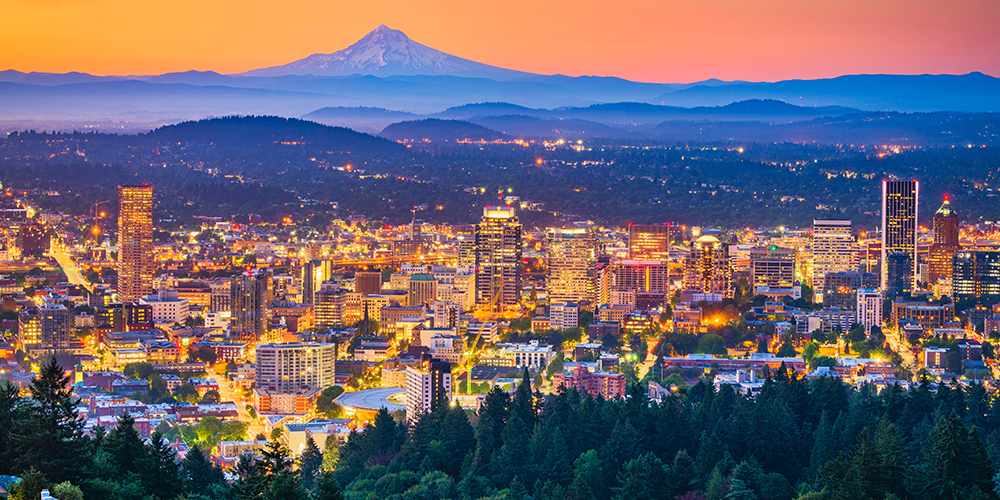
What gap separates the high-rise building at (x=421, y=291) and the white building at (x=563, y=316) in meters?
3.89

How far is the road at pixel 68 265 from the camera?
3944 cm


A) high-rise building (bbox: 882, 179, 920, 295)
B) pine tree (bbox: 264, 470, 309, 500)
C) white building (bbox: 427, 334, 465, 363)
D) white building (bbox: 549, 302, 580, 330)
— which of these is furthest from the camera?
high-rise building (bbox: 882, 179, 920, 295)

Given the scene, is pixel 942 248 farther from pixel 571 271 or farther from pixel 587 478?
pixel 587 478

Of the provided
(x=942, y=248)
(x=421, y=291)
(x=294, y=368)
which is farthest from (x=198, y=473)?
(x=942, y=248)

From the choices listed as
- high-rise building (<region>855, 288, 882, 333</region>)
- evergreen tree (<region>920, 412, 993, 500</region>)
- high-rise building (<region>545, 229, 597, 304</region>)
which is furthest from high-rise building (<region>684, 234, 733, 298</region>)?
evergreen tree (<region>920, 412, 993, 500</region>)

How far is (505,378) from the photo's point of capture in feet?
82.2

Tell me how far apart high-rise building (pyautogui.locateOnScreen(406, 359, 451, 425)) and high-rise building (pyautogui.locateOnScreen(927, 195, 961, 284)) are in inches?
703

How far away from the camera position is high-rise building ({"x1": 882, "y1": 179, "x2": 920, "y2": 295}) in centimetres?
3956

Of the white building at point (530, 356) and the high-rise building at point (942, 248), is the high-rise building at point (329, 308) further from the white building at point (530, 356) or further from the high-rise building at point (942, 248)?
the high-rise building at point (942, 248)

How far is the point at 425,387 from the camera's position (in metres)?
21.9

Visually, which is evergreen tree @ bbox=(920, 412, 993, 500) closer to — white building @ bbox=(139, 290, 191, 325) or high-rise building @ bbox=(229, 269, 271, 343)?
high-rise building @ bbox=(229, 269, 271, 343)

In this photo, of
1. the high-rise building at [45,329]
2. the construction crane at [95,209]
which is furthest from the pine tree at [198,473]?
the construction crane at [95,209]

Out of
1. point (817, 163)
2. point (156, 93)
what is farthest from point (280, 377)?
point (156, 93)

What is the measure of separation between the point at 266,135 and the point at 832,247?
42.0 meters
